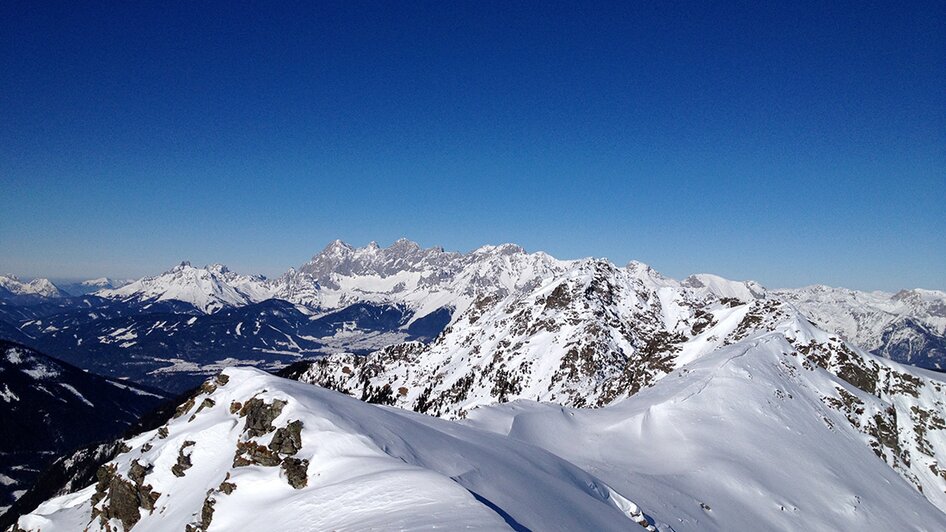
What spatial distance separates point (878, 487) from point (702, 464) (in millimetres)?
22834

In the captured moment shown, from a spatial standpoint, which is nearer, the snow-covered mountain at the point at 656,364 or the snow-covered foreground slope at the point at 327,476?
the snow-covered foreground slope at the point at 327,476

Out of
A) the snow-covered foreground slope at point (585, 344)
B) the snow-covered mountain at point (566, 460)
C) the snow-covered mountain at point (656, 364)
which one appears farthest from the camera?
the snow-covered foreground slope at point (585, 344)

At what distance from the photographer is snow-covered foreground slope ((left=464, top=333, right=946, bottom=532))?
35.7 metres

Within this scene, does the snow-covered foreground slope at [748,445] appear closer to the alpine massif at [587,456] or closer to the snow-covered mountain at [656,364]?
the alpine massif at [587,456]

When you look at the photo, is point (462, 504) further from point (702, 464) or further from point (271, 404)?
point (702, 464)

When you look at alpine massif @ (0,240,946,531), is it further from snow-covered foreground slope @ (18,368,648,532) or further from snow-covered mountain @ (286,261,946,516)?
snow-covered mountain @ (286,261,946,516)

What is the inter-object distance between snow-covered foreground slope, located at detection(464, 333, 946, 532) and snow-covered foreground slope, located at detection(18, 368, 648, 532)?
8654mm

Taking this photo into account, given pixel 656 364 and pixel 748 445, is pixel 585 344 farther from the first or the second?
pixel 748 445

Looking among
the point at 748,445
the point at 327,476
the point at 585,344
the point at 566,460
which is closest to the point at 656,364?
the point at 585,344

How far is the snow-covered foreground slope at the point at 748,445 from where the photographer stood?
35.7 meters

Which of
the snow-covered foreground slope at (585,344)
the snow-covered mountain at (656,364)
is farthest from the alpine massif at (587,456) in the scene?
the snow-covered foreground slope at (585,344)

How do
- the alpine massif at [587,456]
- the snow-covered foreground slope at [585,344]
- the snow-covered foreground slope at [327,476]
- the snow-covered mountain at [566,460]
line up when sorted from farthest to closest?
the snow-covered foreground slope at [585,344] → the alpine massif at [587,456] → the snow-covered mountain at [566,460] → the snow-covered foreground slope at [327,476]

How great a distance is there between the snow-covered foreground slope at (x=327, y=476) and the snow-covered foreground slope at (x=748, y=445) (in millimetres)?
8654

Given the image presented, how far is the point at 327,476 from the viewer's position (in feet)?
81.1
